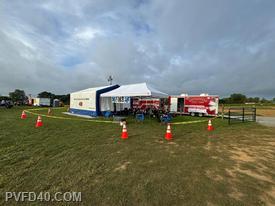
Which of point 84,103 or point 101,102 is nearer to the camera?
point 101,102

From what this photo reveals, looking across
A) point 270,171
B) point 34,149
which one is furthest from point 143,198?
point 34,149

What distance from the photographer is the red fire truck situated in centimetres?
2089

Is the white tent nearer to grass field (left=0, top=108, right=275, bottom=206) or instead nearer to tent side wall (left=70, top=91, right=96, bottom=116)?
tent side wall (left=70, top=91, right=96, bottom=116)

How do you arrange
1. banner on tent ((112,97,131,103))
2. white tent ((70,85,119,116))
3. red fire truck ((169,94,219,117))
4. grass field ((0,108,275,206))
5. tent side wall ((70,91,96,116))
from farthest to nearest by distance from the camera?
red fire truck ((169,94,219,117)) → tent side wall ((70,91,96,116)) → white tent ((70,85,119,116)) → banner on tent ((112,97,131,103)) → grass field ((0,108,275,206))

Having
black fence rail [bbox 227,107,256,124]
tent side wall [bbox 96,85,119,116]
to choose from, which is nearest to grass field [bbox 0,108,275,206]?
black fence rail [bbox 227,107,256,124]

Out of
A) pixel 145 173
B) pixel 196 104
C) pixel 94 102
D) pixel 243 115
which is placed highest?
pixel 196 104

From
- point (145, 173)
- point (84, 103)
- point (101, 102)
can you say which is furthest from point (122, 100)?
point (145, 173)

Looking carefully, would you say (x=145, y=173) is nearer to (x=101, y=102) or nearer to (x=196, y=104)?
(x=101, y=102)

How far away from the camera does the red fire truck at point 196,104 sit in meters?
20.9

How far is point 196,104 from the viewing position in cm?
2253

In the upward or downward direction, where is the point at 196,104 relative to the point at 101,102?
upward

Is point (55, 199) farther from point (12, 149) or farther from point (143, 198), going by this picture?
point (12, 149)

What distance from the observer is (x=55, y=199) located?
2.99 m

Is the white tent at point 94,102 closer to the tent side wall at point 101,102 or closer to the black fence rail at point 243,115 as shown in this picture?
the tent side wall at point 101,102
